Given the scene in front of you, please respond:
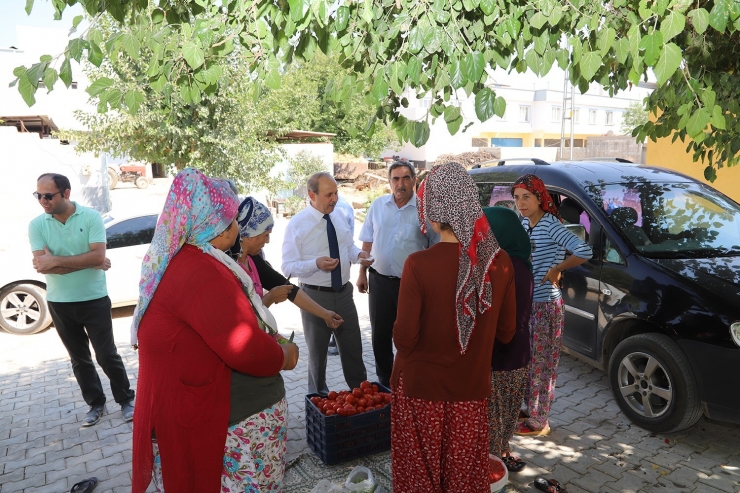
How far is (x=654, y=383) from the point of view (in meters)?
4.55

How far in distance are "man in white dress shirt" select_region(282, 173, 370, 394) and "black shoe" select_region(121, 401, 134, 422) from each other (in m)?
1.65

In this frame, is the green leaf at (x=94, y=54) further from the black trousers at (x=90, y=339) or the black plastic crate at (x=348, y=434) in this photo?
the black trousers at (x=90, y=339)

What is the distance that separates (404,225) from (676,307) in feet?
7.55

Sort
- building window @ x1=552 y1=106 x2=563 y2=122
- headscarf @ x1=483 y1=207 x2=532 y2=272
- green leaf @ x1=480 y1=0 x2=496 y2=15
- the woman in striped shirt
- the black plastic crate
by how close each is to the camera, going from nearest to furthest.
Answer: green leaf @ x1=480 y1=0 x2=496 y2=15, headscarf @ x1=483 y1=207 x2=532 y2=272, the black plastic crate, the woman in striped shirt, building window @ x1=552 y1=106 x2=563 y2=122

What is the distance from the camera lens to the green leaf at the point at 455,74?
102 inches

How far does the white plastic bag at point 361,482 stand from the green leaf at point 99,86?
2.53 m

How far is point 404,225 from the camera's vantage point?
16.4ft

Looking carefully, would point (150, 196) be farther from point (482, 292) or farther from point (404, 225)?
point (482, 292)

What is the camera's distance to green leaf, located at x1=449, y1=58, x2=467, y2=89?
2.58m

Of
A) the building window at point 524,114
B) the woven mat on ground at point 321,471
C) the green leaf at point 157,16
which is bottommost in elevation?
the woven mat on ground at point 321,471

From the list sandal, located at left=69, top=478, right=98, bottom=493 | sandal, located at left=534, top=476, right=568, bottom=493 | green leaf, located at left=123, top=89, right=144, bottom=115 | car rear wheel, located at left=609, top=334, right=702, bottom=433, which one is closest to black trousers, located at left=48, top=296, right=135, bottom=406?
sandal, located at left=69, top=478, right=98, bottom=493

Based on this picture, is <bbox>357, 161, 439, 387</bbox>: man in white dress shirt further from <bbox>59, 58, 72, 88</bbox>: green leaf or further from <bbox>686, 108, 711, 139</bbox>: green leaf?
<bbox>59, 58, 72, 88</bbox>: green leaf

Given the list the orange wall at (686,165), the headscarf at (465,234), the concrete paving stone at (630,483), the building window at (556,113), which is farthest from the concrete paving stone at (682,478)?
the building window at (556,113)

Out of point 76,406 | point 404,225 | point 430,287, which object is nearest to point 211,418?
point 430,287
